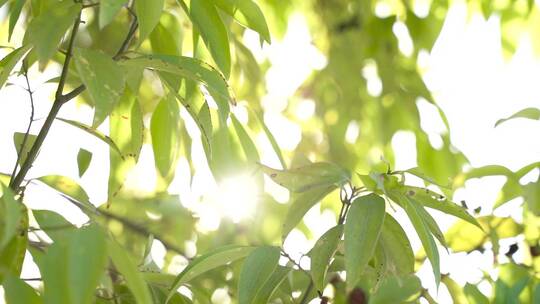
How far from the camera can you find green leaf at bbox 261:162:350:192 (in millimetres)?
814

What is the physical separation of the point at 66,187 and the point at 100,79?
6.7 inches

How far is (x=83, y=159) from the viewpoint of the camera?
1034mm

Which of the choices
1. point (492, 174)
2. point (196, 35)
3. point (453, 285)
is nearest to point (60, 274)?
point (196, 35)

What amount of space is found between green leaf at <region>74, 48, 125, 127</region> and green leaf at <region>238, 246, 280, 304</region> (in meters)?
0.18

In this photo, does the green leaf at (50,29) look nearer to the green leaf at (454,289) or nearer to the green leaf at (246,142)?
the green leaf at (246,142)

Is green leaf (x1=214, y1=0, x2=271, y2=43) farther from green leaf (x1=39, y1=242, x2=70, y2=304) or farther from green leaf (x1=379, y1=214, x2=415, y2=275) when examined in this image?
green leaf (x1=39, y1=242, x2=70, y2=304)

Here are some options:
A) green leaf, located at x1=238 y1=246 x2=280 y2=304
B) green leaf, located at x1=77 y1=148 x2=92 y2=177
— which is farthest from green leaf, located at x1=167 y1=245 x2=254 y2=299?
green leaf, located at x1=77 y1=148 x2=92 y2=177

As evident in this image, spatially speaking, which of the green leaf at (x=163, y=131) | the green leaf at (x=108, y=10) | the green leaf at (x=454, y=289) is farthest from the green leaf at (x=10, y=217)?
the green leaf at (x=454, y=289)

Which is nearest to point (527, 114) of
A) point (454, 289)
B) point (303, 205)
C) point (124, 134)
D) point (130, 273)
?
point (454, 289)

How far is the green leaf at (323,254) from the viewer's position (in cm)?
76

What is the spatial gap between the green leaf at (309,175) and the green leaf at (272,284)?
65 millimetres

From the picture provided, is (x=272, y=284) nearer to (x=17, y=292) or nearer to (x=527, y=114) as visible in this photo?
(x=17, y=292)

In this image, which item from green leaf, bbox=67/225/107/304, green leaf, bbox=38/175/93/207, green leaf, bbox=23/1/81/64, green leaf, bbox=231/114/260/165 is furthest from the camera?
green leaf, bbox=231/114/260/165

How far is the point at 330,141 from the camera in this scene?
190 cm
